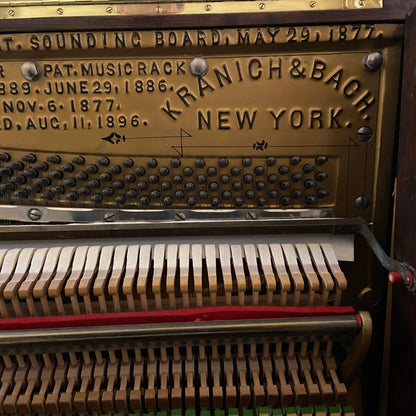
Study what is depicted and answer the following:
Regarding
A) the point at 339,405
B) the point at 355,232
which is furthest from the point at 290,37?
the point at 339,405

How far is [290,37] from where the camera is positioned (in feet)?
3.24

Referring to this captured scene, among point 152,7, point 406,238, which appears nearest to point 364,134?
point 406,238

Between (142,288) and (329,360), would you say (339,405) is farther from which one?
(142,288)

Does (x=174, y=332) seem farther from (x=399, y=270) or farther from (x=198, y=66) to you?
(x=198, y=66)

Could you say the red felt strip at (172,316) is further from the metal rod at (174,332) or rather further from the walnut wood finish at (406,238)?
the walnut wood finish at (406,238)

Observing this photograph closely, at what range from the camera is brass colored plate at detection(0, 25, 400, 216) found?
1004 millimetres

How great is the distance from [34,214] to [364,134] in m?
1.01

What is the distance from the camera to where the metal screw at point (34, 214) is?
1.09 meters

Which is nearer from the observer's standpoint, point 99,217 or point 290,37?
point 290,37

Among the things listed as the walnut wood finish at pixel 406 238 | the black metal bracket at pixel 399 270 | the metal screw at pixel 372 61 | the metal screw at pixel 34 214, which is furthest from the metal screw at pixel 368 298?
the metal screw at pixel 34 214

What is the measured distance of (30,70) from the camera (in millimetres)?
1018

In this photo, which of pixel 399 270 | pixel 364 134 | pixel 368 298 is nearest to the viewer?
pixel 399 270

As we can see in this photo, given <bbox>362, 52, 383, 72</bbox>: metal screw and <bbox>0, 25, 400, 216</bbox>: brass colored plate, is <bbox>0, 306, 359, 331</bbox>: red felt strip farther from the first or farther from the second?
<bbox>362, 52, 383, 72</bbox>: metal screw

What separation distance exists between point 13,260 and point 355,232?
1.00 metres
